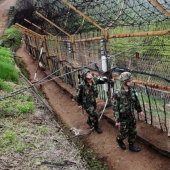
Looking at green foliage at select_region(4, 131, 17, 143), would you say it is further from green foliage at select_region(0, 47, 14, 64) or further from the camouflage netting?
green foliage at select_region(0, 47, 14, 64)

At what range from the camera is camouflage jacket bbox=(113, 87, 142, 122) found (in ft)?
14.8

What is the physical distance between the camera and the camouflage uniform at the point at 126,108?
14.8 ft

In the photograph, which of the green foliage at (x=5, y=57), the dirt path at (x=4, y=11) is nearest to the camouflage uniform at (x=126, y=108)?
the green foliage at (x=5, y=57)

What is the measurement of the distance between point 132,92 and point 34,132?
6.61 feet

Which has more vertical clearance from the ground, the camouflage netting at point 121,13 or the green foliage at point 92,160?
the camouflage netting at point 121,13

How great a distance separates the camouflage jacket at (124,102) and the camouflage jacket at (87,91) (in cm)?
104

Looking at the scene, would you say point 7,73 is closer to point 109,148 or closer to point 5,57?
point 5,57

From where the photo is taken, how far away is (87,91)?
5543 mm

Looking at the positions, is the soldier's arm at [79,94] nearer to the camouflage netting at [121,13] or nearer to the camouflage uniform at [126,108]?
the camouflage uniform at [126,108]

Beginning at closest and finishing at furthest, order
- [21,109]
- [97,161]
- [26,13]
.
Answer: [97,161] → [21,109] → [26,13]

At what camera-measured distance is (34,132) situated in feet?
16.5

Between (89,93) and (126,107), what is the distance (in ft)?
→ 3.96

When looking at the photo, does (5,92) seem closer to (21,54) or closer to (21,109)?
(21,109)

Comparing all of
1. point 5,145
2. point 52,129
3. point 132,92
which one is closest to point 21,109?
point 52,129
